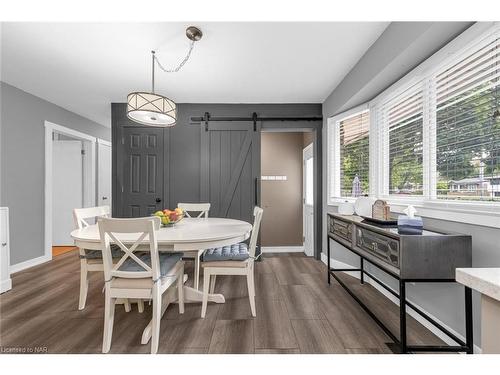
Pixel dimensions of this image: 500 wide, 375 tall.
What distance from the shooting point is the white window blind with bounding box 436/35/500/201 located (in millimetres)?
1418

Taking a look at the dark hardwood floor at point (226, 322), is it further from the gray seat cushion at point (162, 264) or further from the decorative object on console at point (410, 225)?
the decorative object on console at point (410, 225)

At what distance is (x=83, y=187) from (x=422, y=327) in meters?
5.51

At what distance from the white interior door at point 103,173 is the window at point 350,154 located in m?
4.57

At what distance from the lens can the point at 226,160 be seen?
3.85m

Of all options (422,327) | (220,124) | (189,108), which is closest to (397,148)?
(422,327)

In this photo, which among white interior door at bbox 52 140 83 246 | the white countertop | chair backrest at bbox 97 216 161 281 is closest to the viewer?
the white countertop

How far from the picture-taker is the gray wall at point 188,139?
3848 millimetres

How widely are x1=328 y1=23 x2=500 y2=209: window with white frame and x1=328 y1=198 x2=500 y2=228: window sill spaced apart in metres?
0.05

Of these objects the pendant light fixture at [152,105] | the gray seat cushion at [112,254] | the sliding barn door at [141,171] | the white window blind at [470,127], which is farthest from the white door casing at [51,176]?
the white window blind at [470,127]

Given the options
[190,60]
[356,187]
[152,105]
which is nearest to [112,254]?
[152,105]

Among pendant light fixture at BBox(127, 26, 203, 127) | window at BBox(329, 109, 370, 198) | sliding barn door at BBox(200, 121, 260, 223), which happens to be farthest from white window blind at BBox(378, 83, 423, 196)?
pendant light fixture at BBox(127, 26, 203, 127)

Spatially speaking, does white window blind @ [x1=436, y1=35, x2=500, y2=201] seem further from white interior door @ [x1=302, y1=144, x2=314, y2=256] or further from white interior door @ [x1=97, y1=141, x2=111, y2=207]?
white interior door @ [x1=97, y1=141, x2=111, y2=207]

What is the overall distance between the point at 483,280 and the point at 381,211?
1359 millimetres
